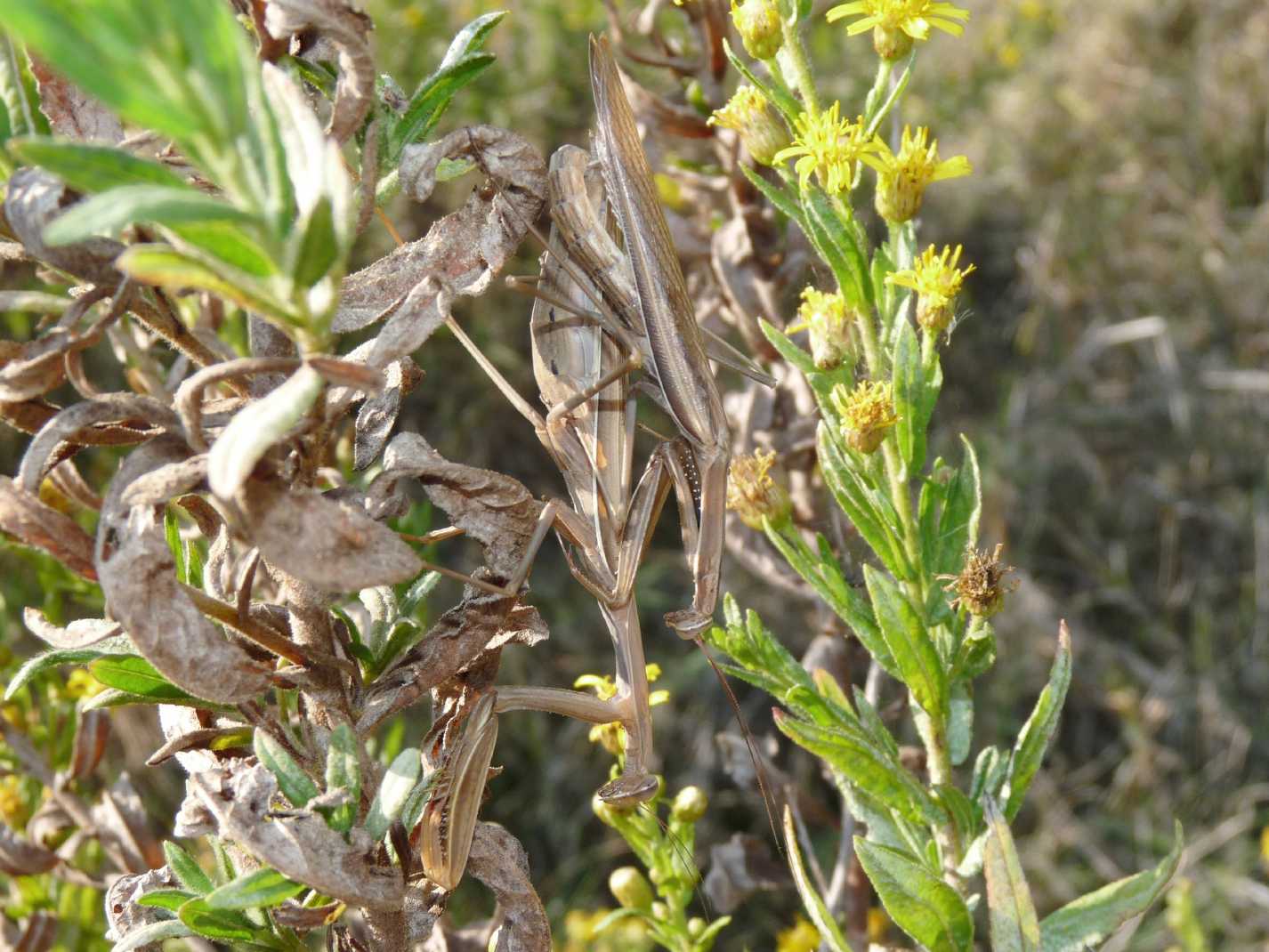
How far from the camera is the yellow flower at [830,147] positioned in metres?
0.85

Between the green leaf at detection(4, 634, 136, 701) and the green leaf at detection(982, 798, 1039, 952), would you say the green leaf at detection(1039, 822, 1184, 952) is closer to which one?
the green leaf at detection(982, 798, 1039, 952)

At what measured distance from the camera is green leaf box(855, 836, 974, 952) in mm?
760

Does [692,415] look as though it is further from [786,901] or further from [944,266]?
[786,901]

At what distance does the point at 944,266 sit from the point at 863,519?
210mm

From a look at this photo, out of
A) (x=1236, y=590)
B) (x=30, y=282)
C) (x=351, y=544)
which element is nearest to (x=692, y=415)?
(x=351, y=544)

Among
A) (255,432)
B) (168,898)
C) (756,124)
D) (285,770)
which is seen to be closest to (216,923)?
(168,898)

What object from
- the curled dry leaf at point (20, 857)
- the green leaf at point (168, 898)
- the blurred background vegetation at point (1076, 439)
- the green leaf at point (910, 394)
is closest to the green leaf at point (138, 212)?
the green leaf at point (168, 898)

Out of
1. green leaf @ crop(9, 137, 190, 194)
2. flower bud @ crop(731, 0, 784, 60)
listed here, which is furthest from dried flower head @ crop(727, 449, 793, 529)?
green leaf @ crop(9, 137, 190, 194)

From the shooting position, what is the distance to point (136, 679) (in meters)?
0.71

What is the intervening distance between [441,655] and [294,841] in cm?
15

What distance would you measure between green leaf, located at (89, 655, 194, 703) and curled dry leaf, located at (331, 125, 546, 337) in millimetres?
247

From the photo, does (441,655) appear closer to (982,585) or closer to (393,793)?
(393,793)

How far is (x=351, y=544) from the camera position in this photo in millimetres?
559

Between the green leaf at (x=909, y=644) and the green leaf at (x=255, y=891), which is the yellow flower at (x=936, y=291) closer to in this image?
the green leaf at (x=909, y=644)
